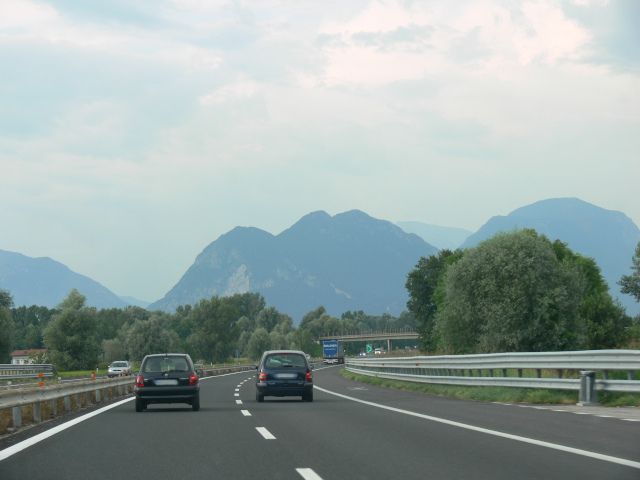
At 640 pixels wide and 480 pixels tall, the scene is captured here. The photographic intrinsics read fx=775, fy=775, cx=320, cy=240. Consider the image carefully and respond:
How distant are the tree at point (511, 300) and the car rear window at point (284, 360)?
34.8m

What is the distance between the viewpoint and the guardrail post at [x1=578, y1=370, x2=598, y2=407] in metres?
15.3

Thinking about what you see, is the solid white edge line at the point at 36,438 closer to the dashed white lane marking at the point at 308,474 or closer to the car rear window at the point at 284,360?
the dashed white lane marking at the point at 308,474

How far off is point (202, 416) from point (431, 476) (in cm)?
907

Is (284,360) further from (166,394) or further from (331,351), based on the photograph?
(331,351)

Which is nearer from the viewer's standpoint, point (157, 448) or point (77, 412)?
point (157, 448)

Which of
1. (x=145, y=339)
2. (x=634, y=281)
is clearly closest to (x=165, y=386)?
(x=634, y=281)

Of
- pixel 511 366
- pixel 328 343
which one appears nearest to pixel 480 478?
pixel 511 366

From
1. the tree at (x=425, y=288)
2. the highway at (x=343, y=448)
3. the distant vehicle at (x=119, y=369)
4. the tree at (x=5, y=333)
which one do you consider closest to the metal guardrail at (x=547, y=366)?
the highway at (x=343, y=448)

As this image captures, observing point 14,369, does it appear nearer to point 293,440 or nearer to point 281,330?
point 293,440

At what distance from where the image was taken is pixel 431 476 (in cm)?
725

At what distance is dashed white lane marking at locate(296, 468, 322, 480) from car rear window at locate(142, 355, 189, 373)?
34.1 feet

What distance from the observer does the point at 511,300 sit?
5459cm

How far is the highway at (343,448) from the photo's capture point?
7.62 metres

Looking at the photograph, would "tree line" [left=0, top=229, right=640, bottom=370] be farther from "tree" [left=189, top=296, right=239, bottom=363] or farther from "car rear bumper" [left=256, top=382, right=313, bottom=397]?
"car rear bumper" [left=256, top=382, right=313, bottom=397]
